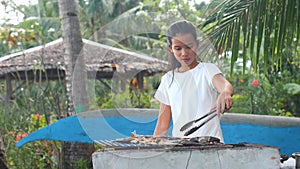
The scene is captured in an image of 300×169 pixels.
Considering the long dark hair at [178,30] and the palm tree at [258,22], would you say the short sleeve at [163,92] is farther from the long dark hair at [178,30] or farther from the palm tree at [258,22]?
the palm tree at [258,22]

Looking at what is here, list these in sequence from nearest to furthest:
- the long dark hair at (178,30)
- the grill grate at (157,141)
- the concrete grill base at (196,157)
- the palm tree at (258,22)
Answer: the concrete grill base at (196,157) < the grill grate at (157,141) < the long dark hair at (178,30) < the palm tree at (258,22)

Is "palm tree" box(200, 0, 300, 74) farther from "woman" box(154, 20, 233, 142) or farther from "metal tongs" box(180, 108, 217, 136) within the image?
"metal tongs" box(180, 108, 217, 136)

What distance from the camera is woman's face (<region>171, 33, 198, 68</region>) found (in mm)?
2523

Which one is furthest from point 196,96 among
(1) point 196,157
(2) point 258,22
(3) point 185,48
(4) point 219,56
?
(2) point 258,22

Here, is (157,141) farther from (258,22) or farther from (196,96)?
(258,22)

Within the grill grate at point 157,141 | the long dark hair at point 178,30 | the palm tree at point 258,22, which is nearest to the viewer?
the grill grate at point 157,141

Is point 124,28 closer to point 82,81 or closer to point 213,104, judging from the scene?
point 213,104

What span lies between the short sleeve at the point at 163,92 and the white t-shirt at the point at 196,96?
9 centimetres

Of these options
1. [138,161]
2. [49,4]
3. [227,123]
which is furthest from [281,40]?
[49,4]

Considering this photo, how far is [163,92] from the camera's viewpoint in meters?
2.79

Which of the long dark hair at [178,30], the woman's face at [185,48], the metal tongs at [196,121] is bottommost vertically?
the metal tongs at [196,121]

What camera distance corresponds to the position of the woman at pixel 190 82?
2535mm

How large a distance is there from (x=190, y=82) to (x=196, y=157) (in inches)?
20.4

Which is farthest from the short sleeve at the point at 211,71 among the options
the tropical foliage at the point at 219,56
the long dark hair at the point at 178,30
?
the tropical foliage at the point at 219,56
